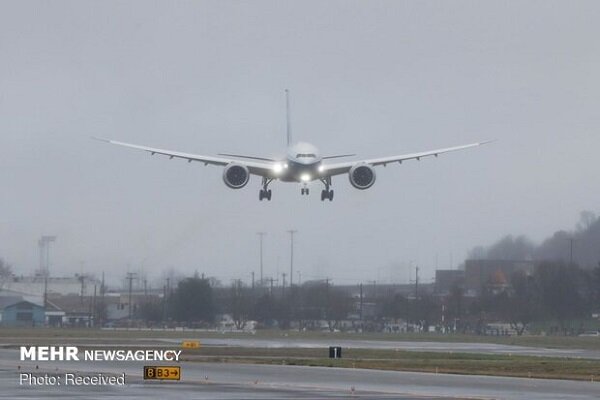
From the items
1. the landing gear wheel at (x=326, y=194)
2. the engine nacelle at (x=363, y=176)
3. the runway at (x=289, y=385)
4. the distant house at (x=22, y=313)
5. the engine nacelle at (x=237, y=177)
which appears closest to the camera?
the runway at (x=289, y=385)

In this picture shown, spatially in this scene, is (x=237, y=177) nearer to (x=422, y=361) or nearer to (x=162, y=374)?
(x=422, y=361)

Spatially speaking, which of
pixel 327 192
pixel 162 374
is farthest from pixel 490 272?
pixel 162 374

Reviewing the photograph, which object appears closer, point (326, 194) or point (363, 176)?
point (363, 176)

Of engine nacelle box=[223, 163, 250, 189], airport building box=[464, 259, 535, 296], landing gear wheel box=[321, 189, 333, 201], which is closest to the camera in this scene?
engine nacelle box=[223, 163, 250, 189]

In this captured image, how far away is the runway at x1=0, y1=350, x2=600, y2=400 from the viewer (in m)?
48.5

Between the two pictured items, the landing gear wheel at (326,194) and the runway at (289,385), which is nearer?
the runway at (289,385)

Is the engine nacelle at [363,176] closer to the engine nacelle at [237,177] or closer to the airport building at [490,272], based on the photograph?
the engine nacelle at [237,177]

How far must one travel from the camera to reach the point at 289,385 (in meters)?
54.2

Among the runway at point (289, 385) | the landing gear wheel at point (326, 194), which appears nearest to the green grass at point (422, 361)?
the runway at point (289, 385)

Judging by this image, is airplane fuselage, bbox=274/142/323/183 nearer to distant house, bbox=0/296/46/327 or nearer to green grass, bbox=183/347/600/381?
green grass, bbox=183/347/600/381

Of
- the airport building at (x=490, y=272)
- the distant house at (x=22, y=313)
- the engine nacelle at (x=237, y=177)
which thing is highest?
the engine nacelle at (x=237, y=177)

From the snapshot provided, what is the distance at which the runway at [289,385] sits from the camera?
159ft

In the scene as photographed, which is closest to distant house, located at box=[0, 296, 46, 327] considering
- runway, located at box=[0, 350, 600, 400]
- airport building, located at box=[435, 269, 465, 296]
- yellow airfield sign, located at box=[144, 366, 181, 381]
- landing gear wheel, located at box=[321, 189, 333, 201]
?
airport building, located at box=[435, 269, 465, 296]

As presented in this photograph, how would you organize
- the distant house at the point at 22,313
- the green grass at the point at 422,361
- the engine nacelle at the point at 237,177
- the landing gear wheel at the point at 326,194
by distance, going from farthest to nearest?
the distant house at the point at 22,313
the landing gear wheel at the point at 326,194
the engine nacelle at the point at 237,177
the green grass at the point at 422,361
